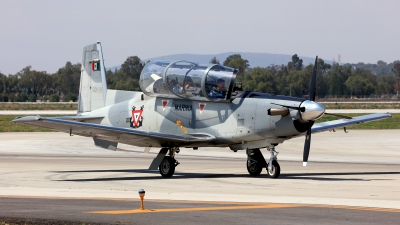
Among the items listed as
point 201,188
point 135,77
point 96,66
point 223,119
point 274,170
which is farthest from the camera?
point 135,77

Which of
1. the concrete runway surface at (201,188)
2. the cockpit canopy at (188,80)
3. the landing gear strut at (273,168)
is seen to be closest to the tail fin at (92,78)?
the concrete runway surface at (201,188)

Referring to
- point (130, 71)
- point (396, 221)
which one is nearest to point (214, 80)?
point (396, 221)

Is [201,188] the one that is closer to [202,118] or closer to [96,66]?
[202,118]

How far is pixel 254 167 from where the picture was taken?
20422 millimetres

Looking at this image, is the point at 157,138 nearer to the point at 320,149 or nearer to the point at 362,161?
the point at 362,161

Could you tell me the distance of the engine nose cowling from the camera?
1792 cm

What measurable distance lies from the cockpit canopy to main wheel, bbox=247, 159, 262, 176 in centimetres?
213

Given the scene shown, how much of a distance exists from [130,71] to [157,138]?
10480 cm

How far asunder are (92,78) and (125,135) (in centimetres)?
503

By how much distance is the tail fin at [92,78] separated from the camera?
944 inches

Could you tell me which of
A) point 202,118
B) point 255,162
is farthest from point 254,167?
point 202,118

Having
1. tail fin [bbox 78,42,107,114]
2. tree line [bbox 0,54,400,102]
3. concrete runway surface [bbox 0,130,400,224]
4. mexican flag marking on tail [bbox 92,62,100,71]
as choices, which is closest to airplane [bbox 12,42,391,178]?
concrete runway surface [bbox 0,130,400,224]

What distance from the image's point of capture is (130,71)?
123812mm

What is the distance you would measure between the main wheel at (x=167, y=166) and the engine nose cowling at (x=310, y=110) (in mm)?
4325
